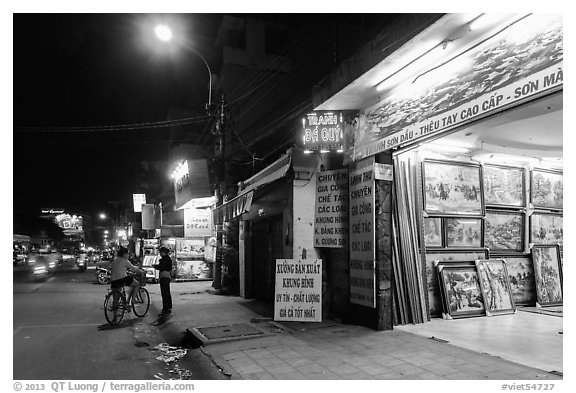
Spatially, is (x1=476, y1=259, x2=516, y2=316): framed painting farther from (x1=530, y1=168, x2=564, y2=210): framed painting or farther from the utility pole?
the utility pole

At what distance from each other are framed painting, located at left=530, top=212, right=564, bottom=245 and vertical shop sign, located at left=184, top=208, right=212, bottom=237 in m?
14.3

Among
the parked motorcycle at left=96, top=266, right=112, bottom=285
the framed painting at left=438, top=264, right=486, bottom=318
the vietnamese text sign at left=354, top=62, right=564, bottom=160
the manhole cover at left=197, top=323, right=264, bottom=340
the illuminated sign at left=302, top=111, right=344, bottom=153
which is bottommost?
the parked motorcycle at left=96, top=266, right=112, bottom=285

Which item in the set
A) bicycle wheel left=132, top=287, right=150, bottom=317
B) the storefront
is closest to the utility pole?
bicycle wheel left=132, top=287, right=150, bottom=317

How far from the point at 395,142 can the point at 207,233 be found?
14.4 metres

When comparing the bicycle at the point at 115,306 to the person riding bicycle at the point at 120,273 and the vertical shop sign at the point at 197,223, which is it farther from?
the vertical shop sign at the point at 197,223

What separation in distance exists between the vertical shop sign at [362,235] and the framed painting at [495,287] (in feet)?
9.55

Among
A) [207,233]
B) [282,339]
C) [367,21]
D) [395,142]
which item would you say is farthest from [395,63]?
[207,233]

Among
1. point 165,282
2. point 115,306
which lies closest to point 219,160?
point 165,282

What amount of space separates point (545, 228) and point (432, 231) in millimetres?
3771

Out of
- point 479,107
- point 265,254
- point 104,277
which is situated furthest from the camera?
point 104,277

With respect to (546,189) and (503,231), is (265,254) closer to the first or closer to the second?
(503,231)

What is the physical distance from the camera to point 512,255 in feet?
34.1

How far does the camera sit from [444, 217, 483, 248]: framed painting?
31.7ft

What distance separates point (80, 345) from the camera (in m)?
8.08
